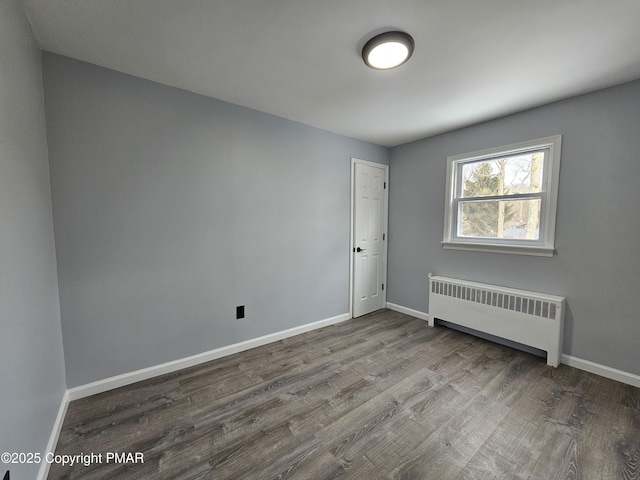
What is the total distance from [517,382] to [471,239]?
1533 millimetres

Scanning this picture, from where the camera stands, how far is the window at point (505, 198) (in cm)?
245

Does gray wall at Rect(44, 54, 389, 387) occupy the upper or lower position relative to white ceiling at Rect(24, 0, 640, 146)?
lower

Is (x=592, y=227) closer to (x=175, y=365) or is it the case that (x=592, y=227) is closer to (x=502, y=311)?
(x=502, y=311)

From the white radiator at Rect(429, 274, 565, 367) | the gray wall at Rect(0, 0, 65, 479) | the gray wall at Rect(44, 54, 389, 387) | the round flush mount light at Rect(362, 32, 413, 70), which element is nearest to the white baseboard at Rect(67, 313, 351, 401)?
the gray wall at Rect(44, 54, 389, 387)

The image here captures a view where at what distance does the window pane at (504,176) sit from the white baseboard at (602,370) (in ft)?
5.36

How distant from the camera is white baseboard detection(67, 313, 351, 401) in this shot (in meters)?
1.90

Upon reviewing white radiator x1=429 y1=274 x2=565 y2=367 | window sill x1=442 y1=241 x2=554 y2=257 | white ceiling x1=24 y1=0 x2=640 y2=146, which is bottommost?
white radiator x1=429 y1=274 x2=565 y2=367

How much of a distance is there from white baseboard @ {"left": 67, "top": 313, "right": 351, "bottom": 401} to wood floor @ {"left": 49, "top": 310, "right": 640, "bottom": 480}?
0.22 feet

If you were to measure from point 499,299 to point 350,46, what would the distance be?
9.09ft

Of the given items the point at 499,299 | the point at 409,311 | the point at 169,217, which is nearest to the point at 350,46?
the point at 169,217

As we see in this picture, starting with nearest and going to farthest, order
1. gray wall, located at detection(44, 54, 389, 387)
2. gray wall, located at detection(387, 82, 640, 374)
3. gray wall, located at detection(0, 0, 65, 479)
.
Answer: gray wall, located at detection(0, 0, 65, 479), gray wall, located at detection(44, 54, 389, 387), gray wall, located at detection(387, 82, 640, 374)

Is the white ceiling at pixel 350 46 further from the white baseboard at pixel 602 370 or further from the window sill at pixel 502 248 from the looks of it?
the white baseboard at pixel 602 370

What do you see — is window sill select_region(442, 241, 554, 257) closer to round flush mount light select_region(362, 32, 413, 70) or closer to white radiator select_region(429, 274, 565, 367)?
white radiator select_region(429, 274, 565, 367)

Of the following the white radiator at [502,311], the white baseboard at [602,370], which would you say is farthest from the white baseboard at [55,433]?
the white baseboard at [602,370]
